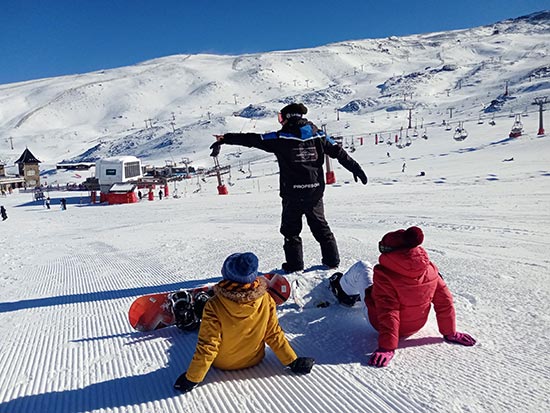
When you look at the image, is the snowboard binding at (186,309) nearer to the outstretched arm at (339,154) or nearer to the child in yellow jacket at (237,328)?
the child in yellow jacket at (237,328)

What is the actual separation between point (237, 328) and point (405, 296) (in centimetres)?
101

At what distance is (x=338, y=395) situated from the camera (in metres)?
2.13

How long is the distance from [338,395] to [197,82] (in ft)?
578

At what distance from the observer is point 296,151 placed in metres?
4.04

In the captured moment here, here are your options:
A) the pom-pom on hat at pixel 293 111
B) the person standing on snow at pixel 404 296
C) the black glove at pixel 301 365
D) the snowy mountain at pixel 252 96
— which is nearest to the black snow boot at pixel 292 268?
the pom-pom on hat at pixel 293 111

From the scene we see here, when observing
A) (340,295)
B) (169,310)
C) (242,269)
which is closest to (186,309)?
(169,310)

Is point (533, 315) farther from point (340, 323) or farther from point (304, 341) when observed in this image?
point (304, 341)

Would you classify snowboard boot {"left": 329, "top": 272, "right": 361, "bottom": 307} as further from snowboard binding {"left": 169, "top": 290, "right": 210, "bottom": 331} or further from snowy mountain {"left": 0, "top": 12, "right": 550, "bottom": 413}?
snowboard binding {"left": 169, "top": 290, "right": 210, "bottom": 331}

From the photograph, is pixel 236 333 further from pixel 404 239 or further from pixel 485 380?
pixel 485 380

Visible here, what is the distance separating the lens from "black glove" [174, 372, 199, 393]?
2188 millimetres

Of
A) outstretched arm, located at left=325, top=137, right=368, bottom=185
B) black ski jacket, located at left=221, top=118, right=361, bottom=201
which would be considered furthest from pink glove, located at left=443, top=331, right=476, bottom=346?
outstretched arm, located at left=325, top=137, right=368, bottom=185

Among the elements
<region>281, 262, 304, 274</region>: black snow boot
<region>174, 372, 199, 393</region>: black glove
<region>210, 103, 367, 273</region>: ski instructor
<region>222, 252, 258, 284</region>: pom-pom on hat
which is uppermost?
<region>210, 103, 367, 273</region>: ski instructor

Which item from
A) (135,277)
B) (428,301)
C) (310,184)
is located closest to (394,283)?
(428,301)

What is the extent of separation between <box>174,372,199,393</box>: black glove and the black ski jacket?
225 centimetres
